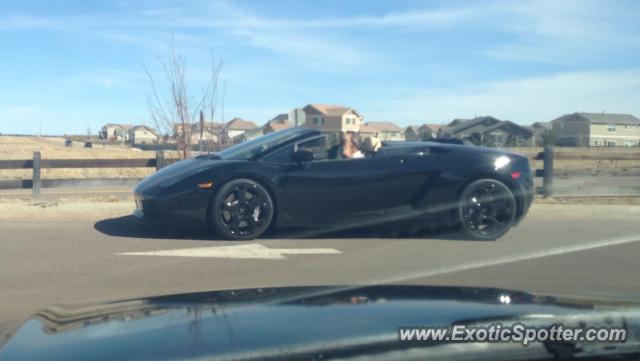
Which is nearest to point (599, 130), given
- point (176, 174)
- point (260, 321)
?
point (176, 174)

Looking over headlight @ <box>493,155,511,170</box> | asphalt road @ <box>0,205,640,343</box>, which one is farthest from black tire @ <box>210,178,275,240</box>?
headlight @ <box>493,155,511,170</box>

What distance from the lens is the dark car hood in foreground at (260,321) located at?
2564 millimetres

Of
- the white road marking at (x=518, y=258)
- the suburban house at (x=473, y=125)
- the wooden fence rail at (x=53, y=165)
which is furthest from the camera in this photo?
the suburban house at (x=473, y=125)

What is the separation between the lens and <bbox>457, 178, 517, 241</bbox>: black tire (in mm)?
8352

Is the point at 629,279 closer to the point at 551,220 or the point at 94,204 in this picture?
the point at 551,220

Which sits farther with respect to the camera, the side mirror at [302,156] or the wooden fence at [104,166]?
the wooden fence at [104,166]

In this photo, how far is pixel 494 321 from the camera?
288 cm

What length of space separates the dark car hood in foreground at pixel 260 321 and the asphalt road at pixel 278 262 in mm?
1846

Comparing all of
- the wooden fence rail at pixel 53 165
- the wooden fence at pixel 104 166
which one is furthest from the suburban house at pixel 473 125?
the wooden fence rail at pixel 53 165

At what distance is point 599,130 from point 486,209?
11.1 m

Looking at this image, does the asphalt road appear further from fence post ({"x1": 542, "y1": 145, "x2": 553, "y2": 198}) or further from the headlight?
fence post ({"x1": 542, "y1": 145, "x2": 553, "y2": 198})

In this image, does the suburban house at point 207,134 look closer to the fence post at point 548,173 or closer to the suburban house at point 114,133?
the fence post at point 548,173

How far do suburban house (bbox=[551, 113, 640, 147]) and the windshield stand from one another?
11362mm

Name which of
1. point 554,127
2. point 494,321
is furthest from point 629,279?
point 554,127
